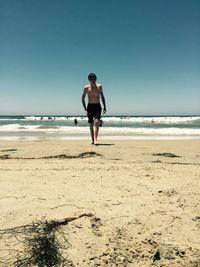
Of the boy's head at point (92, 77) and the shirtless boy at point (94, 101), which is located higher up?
the boy's head at point (92, 77)

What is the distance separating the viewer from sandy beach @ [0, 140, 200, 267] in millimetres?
1991

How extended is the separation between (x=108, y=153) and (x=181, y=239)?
370 cm

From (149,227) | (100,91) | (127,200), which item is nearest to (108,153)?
(100,91)

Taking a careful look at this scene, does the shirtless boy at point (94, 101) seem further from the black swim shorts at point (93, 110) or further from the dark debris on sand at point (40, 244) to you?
the dark debris on sand at point (40, 244)

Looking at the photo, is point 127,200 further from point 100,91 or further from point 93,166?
point 100,91

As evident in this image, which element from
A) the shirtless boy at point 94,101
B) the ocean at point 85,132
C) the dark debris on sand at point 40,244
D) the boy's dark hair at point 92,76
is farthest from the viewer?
the ocean at point 85,132

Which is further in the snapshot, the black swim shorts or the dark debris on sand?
the black swim shorts

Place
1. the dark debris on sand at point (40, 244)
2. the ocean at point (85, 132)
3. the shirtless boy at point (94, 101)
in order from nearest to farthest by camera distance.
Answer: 1. the dark debris on sand at point (40, 244)
2. the shirtless boy at point (94, 101)
3. the ocean at point (85, 132)

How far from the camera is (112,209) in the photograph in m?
2.60

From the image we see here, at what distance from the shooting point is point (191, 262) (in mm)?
1909

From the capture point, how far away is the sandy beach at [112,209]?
1.99 metres

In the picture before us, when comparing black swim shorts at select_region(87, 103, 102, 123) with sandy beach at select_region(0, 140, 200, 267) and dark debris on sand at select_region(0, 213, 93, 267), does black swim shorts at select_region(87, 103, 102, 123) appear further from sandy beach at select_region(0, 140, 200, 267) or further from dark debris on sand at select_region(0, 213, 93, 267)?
dark debris on sand at select_region(0, 213, 93, 267)

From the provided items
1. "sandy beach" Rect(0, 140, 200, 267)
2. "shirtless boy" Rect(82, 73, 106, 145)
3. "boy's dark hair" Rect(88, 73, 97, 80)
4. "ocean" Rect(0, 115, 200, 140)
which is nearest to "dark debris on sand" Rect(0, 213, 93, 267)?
"sandy beach" Rect(0, 140, 200, 267)

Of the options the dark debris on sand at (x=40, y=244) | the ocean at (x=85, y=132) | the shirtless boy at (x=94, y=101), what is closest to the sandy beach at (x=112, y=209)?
the dark debris on sand at (x=40, y=244)
